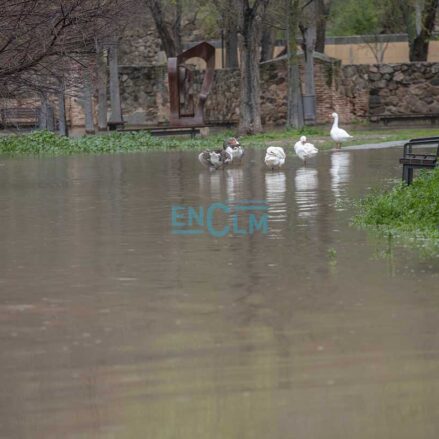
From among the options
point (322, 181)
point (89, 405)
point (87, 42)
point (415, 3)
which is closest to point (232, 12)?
point (415, 3)

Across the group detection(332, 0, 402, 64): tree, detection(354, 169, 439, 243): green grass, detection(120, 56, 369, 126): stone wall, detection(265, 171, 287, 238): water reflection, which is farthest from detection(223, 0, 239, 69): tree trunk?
detection(354, 169, 439, 243): green grass

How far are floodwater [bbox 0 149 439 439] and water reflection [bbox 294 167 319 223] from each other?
15cm

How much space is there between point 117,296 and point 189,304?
692mm

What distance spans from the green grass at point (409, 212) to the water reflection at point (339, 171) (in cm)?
288

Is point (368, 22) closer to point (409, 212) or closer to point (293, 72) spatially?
point (293, 72)

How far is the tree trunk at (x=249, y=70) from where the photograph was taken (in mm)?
42531

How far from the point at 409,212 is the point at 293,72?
110ft

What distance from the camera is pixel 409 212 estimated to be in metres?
13.9

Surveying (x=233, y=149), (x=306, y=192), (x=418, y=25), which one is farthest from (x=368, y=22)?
(x=306, y=192)

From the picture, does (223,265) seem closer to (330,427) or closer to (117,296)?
(117,296)

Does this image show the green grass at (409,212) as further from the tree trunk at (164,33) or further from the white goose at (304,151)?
the tree trunk at (164,33)

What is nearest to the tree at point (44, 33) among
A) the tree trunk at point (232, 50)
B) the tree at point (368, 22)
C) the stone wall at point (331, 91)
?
the stone wall at point (331, 91)

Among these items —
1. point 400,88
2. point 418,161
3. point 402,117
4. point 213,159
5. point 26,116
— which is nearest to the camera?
point 418,161

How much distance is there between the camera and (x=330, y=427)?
6449 millimetres
